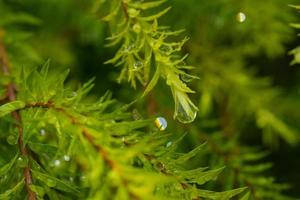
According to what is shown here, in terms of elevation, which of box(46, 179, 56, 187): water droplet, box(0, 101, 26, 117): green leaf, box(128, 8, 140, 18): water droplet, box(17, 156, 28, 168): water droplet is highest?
box(128, 8, 140, 18): water droplet

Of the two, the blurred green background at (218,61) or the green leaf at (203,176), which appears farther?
the blurred green background at (218,61)

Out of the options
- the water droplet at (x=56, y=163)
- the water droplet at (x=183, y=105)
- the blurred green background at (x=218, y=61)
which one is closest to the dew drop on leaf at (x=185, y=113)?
the water droplet at (x=183, y=105)

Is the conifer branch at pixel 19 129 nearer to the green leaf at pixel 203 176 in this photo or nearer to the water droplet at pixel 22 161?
the water droplet at pixel 22 161

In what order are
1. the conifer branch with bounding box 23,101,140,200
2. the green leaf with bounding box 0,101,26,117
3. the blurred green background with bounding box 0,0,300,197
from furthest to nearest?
the blurred green background with bounding box 0,0,300,197 < the green leaf with bounding box 0,101,26,117 < the conifer branch with bounding box 23,101,140,200

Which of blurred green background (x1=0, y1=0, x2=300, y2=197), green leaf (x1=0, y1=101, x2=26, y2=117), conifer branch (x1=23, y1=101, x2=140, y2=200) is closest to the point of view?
conifer branch (x1=23, y1=101, x2=140, y2=200)

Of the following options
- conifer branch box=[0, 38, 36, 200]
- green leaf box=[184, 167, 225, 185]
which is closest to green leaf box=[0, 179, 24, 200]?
conifer branch box=[0, 38, 36, 200]

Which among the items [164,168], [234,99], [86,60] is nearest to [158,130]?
[164,168]

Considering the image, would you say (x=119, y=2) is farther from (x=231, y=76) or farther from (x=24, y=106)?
(x=231, y=76)

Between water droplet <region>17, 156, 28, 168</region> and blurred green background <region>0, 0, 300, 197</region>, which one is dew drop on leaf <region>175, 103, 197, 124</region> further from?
blurred green background <region>0, 0, 300, 197</region>

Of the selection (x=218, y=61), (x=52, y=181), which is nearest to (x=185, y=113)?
(x=52, y=181)
